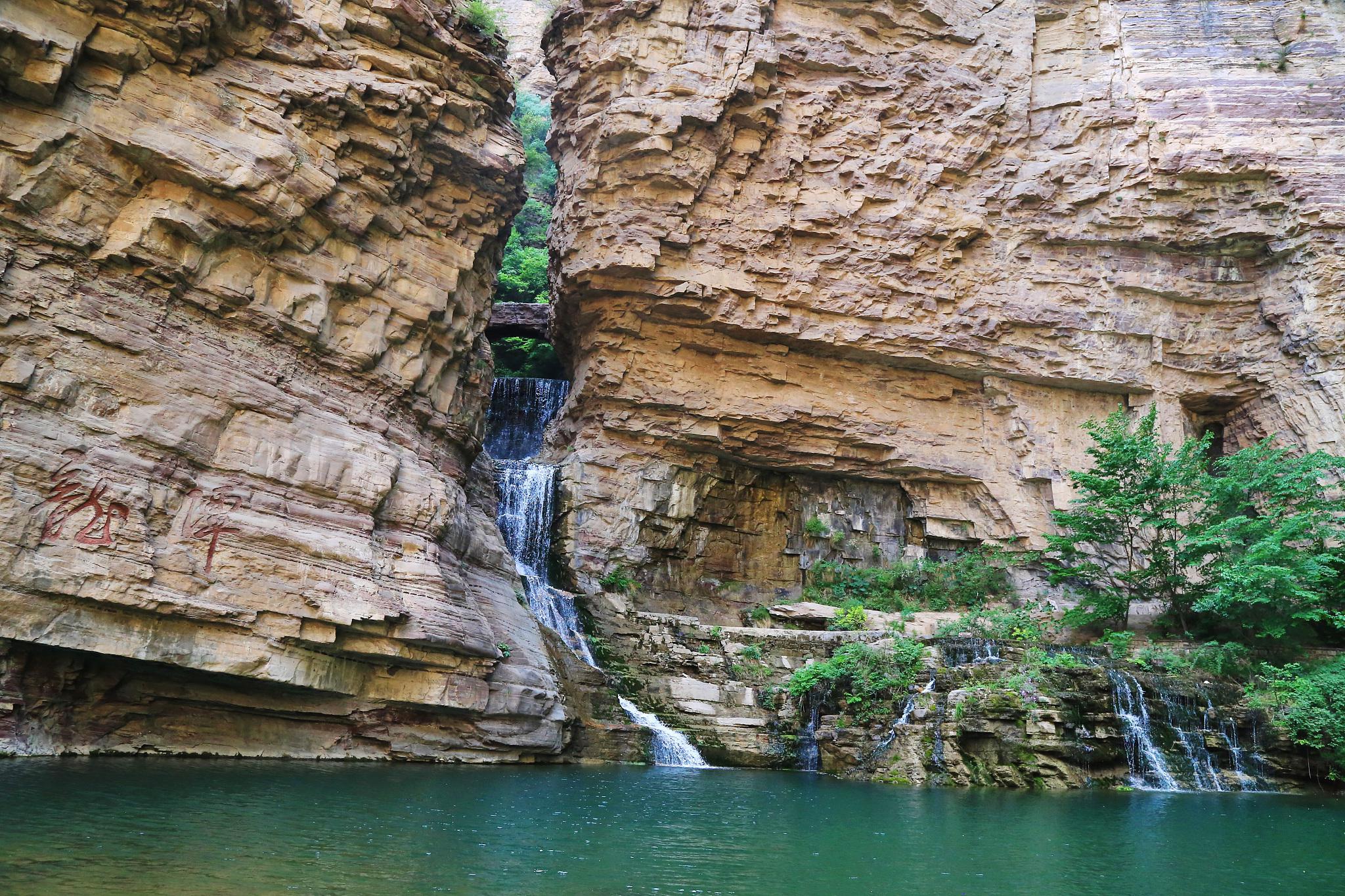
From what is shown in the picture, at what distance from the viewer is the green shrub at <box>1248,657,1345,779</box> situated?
50.9ft

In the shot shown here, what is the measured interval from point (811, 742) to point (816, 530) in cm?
924

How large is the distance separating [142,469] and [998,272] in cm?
2087

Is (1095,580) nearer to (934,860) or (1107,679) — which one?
(1107,679)

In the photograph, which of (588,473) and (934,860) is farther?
(588,473)

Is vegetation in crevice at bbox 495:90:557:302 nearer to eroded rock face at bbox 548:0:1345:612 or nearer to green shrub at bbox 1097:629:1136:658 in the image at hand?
eroded rock face at bbox 548:0:1345:612

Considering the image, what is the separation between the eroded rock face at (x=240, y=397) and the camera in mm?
11617

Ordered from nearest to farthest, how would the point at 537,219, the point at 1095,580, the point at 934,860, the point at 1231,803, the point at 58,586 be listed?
1. the point at 934,860
2. the point at 58,586
3. the point at 1231,803
4. the point at 1095,580
5. the point at 537,219

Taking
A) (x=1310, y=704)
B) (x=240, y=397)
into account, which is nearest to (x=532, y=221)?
(x=240, y=397)

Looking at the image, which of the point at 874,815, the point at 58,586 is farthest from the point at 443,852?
the point at 58,586

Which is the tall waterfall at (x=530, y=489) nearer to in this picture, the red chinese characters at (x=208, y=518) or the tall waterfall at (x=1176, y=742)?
the red chinese characters at (x=208, y=518)

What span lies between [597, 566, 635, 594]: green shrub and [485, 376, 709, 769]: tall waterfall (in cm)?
140

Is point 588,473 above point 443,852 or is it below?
above

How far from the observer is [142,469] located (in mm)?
12250

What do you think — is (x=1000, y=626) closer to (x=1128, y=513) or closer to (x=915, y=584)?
(x=1128, y=513)
